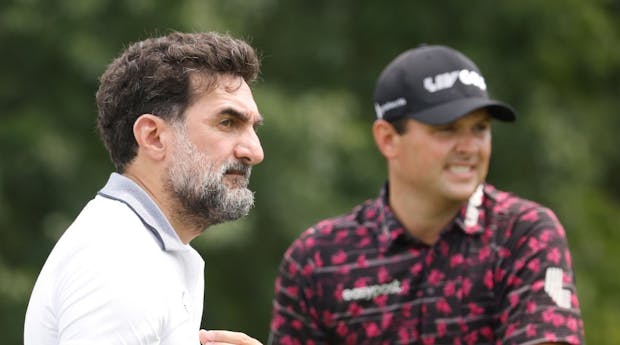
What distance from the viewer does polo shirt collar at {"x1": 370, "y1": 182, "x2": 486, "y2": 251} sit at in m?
5.07

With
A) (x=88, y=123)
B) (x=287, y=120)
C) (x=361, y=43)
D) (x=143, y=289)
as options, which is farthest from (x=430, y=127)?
(x=361, y=43)

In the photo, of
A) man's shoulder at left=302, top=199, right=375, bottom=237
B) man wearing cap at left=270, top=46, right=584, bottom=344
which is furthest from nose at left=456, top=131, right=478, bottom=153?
man's shoulder at left=302, top=199, right=375, bottom=237

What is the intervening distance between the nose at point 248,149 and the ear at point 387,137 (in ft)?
4.65

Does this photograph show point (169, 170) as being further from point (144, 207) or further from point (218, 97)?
point (218, 97)

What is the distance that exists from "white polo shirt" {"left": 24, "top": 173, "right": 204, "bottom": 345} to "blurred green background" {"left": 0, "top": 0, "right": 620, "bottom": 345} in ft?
20.8

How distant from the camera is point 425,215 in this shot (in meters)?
5.21

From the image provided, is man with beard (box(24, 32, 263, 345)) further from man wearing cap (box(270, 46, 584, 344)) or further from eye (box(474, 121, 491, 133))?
eye (box(474, 121, 491, 133))

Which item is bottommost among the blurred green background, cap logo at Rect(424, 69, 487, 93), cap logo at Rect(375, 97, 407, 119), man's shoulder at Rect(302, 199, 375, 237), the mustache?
man's shoulder at Rect(302, 199, 375, 237)

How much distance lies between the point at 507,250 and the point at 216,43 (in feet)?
4.68

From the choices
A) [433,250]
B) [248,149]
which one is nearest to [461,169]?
[433,250]

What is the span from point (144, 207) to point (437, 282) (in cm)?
155

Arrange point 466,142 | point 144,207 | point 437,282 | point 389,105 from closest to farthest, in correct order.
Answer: point 144,207 < point 437,282 < point 466,142 < point 389,105

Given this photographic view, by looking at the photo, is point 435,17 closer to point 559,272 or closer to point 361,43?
point 361,43

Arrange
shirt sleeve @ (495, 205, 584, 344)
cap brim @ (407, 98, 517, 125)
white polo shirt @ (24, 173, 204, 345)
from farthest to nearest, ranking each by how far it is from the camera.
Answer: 1. cap brim @ (407, 98, 517, 125)
2. shirt sleeve @ (495, 205, 584, 344)
3. white polo shirt @ (24, 173, 204, 345)
